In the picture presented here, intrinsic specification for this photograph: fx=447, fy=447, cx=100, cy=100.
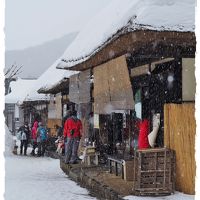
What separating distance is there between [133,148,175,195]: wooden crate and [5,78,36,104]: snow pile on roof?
33.8 metres

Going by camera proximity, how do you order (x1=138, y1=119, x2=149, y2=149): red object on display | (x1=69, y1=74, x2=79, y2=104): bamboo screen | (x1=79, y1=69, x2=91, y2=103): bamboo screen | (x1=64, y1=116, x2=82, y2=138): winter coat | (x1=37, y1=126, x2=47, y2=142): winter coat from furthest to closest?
(x1=37, y1=126, x2=47, y2=142): winter coat → (x1=69, y1=74, x2=79, y2=104): bamboo screen → (x1=64, y1=116, x2=82, y2=138): winter coat → (x1=79, y1=69, x2=91, y2=103): bamboo screen → (x1=138, y1=119, x2=149, y2=149): red object on display

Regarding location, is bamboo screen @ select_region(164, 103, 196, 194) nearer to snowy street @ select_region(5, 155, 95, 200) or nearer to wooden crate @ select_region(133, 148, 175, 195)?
wooden crate @ select_region(133, 148, 175, 195)

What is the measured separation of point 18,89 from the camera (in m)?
46.6

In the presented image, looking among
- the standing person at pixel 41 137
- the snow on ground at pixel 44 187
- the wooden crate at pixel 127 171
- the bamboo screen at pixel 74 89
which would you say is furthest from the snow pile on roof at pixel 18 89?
the wooden crate at pixel 127 171

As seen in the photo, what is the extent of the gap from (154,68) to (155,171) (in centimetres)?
241

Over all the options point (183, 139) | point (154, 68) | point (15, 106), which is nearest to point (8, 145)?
point (154, 68)

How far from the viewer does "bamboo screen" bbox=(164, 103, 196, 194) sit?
704 cm

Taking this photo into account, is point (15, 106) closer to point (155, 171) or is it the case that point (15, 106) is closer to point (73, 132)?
point (73, 132)

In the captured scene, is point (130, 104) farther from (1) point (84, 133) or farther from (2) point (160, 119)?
(1) point (84, 133)

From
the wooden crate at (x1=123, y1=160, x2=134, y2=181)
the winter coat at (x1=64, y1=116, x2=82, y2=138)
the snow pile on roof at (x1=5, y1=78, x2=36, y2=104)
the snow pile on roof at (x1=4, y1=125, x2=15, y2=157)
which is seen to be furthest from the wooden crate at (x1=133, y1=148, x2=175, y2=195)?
the snow pile on roof at (x1=5, y1=78, x2=36, y2=104)

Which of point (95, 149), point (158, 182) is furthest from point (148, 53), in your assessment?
point (95, 149)

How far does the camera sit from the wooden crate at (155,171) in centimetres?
739

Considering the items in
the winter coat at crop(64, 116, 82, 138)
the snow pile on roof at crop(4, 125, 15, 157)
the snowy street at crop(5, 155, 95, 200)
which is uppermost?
the winter coat at crop(64, 116, 82, 138)

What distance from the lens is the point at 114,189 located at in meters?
7.89
